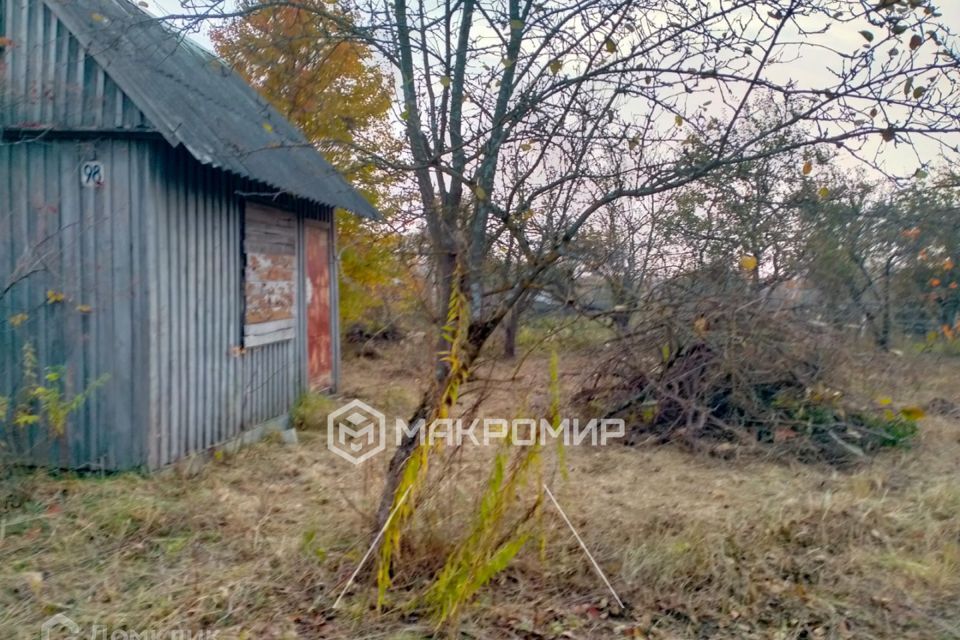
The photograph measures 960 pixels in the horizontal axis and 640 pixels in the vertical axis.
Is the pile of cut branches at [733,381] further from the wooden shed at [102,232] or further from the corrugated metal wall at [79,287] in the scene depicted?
the corrugated metal wall at [79,287]

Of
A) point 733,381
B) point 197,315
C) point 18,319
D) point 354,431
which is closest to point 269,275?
point 197,315

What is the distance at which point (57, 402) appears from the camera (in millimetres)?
5754

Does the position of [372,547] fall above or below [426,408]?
below

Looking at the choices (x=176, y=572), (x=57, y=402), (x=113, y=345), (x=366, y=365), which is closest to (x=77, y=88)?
(x=113, y=345)

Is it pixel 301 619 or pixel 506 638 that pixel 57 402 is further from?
pixel 506 638

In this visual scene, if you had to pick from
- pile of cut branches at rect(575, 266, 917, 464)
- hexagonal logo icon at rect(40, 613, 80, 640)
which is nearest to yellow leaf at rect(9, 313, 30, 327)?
hexagonal logo icon at rect(40, 613, 80, 640)

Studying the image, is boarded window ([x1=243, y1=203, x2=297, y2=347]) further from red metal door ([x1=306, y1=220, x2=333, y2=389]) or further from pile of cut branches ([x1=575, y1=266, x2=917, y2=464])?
pile of cut branches ([x1=575, y1=266, x2=917, y2=464])

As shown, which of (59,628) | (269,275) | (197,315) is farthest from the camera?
(269,275)

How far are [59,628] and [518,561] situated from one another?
240cm

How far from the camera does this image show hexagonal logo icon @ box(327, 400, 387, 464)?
711 cm

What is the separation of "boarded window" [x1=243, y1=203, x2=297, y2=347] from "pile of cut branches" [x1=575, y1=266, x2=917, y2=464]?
11.4 ft

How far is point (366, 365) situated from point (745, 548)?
32.5 feet

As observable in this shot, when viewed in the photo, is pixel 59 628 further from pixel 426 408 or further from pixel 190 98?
pixel 190 98

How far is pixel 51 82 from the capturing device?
6.15m
